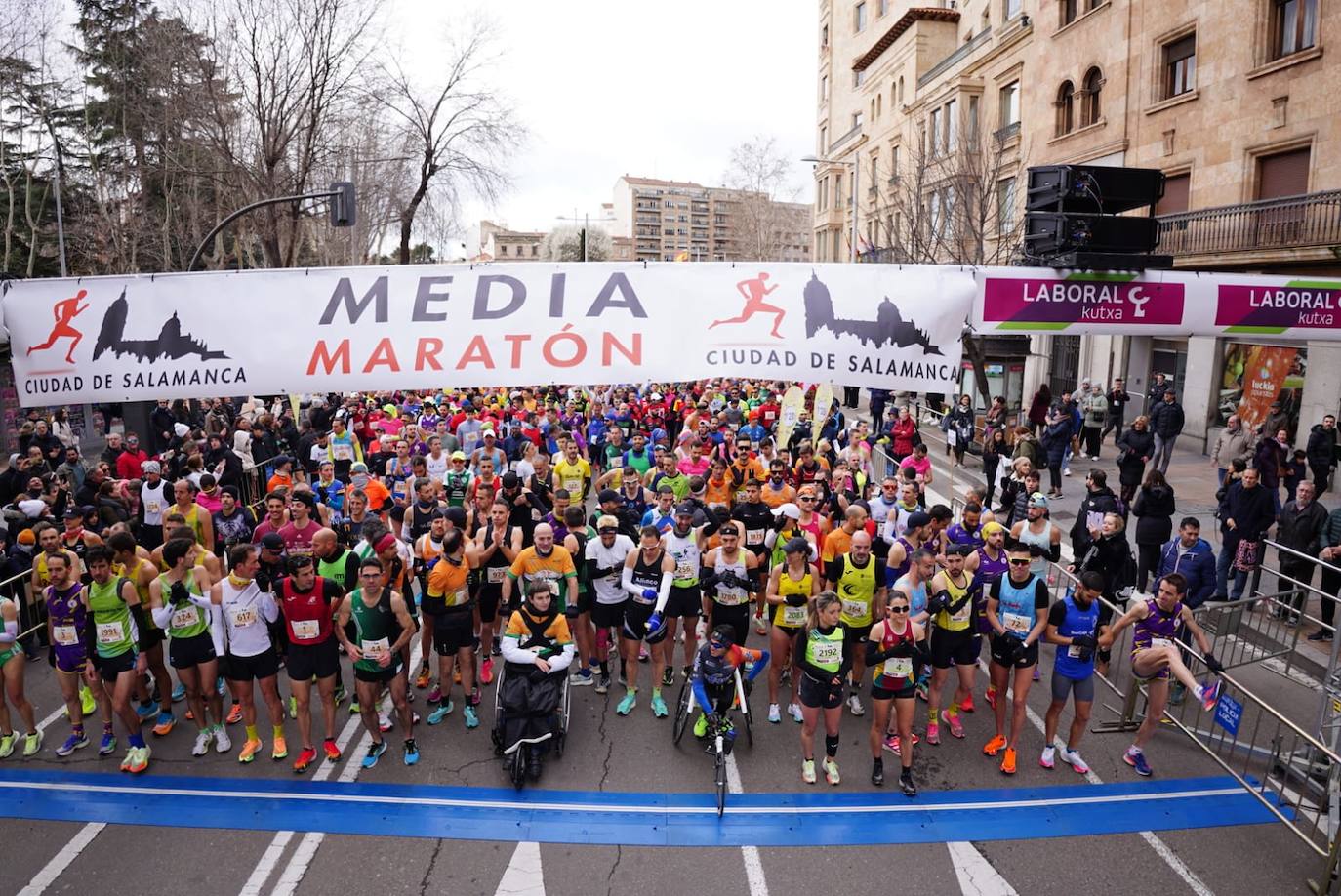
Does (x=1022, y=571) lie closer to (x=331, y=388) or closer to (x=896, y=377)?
(x=896, y=377)

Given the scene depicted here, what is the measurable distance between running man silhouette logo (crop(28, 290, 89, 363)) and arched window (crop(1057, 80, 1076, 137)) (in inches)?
1168

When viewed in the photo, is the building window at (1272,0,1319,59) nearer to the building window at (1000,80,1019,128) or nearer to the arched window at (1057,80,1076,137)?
the arched window at (1057,80,1076,137)

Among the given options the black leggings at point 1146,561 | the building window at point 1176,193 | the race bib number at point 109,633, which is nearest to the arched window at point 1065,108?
the building window at point 1176,193

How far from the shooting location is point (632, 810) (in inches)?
246

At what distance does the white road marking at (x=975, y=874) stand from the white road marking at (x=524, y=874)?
2.81 m

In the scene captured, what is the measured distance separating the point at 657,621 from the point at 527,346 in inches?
117

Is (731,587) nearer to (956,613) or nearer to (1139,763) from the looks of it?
(956,613)

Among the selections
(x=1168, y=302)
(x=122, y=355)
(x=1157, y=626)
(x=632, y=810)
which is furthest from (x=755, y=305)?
(x=122, y=355)

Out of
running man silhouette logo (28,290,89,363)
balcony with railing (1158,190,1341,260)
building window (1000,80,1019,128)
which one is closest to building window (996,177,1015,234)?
building window (1000,80,1019,128)

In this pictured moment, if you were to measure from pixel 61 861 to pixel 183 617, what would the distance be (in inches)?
73.6

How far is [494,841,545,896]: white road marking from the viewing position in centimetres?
538

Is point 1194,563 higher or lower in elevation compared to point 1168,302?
lower

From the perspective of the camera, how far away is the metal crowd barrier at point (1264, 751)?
18.4 feet

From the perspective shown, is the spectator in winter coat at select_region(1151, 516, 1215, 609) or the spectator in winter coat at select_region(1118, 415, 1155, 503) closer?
the spectator in winter coat at select_region(1151, 516, 1215, 609)
